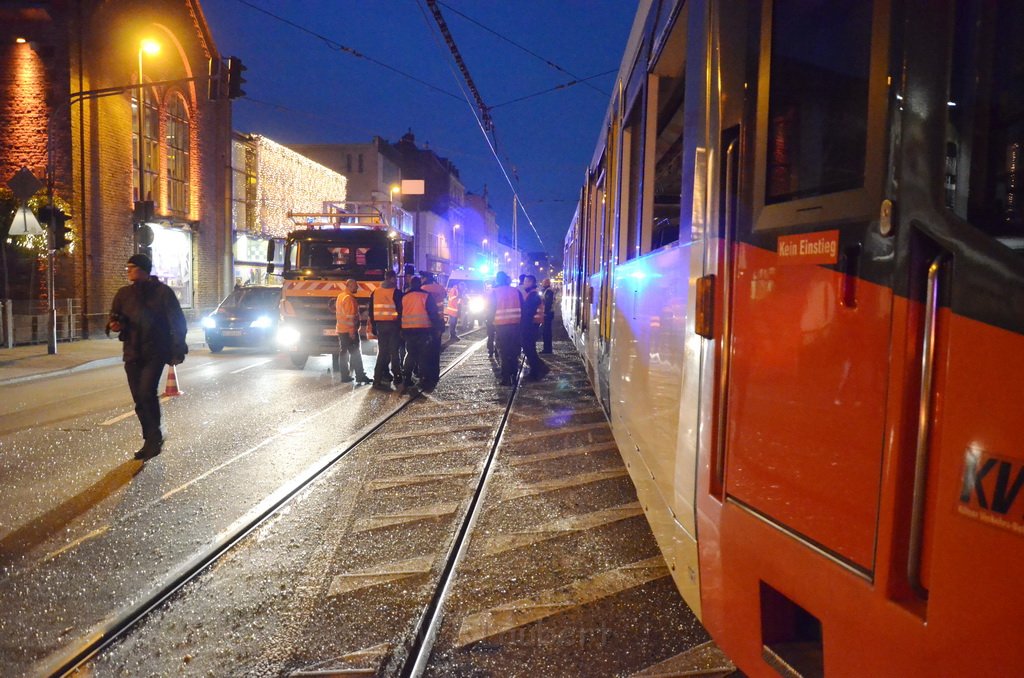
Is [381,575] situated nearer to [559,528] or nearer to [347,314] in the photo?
[559,528]

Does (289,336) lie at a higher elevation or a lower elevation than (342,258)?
lower

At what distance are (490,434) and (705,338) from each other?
5545mm

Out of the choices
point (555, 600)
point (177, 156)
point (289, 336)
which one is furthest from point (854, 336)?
point (177, 156)

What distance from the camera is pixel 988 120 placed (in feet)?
5.80

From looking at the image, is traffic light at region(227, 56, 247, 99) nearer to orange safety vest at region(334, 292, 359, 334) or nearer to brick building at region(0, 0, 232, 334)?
brick building at region(0, 0, 232, 334)

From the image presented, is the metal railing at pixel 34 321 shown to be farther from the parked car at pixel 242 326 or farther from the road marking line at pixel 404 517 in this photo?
the road marking line at pixel 404 517

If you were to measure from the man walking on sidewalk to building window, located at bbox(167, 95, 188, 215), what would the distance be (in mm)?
21652

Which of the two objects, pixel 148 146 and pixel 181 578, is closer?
pixel 181 578

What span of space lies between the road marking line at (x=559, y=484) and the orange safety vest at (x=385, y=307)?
5.70 m

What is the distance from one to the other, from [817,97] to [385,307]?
9564 millimetres

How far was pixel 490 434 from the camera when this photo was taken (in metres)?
8.09

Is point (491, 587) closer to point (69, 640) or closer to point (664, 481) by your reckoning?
point (664, 481)

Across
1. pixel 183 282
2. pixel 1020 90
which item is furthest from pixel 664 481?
pixel 183 282

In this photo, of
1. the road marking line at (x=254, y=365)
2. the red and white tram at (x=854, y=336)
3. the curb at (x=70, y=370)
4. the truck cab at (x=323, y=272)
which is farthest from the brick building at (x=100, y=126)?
the red and white tram at (x=854, y=336)
